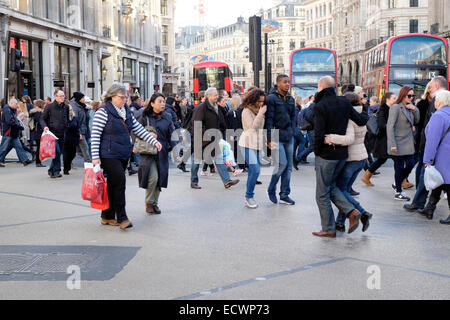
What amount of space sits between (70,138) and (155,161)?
15.9 feet

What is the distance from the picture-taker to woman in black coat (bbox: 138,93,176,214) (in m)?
8.32

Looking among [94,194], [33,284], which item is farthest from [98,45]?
[33,284]

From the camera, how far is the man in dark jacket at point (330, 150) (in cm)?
661

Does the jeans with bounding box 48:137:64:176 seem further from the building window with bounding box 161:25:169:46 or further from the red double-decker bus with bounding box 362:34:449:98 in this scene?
the building window with bounding box 161:25:169:46

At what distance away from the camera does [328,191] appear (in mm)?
6824

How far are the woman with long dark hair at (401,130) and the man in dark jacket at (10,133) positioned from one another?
9436 millimetres

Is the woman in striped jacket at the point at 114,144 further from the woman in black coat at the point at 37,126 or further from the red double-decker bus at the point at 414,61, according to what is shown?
the red double-decker bus at the point at 414,61

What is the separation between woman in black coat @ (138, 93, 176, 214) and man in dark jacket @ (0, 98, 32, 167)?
24.3 feet

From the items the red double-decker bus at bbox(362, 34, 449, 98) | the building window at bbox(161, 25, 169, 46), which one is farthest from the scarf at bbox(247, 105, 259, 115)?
the building window at bbox(161, 25, 169, 46)

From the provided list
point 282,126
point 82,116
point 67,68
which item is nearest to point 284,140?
point 282,126

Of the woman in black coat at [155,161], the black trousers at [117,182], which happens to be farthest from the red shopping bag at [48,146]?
the black trousers at [117,182]

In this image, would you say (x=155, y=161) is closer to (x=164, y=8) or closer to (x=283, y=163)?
(x=283, y=163)
